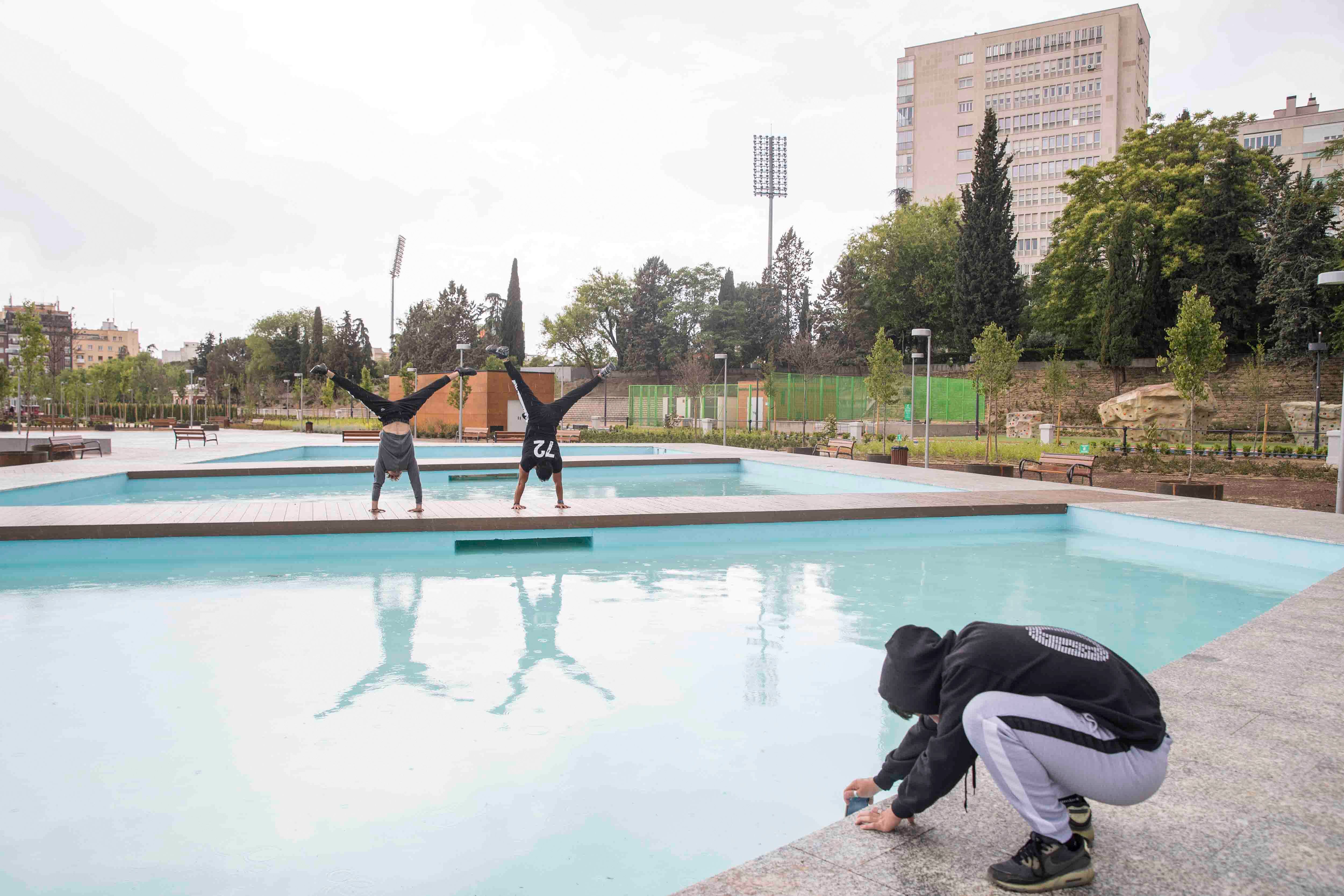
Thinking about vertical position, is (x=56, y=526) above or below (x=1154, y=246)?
below

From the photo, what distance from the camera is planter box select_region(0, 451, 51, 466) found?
15.4 meters

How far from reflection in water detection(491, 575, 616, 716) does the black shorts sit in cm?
213

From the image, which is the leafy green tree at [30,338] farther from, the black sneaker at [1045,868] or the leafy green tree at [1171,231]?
the leafy green tree at [1171,231]

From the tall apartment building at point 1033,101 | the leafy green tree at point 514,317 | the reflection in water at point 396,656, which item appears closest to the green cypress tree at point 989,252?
the tall apartment building at point 1033,101

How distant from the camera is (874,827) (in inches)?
91.4

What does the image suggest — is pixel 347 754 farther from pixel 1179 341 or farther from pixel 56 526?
pixel 1179 341

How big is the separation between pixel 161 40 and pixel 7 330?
1036 centimetres

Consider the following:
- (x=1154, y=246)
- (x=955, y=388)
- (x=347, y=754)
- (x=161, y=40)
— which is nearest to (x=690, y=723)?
(x=347, y=754)

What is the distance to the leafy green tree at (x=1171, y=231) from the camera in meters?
33.2

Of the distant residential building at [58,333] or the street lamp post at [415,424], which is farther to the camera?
the distant residential building at [58,333]

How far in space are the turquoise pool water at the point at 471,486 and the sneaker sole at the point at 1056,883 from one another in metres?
9.50

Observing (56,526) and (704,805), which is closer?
(704,805)

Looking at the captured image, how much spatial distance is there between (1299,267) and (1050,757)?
3701 centimetres

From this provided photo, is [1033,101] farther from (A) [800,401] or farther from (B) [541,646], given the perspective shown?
(B) [541,646]
